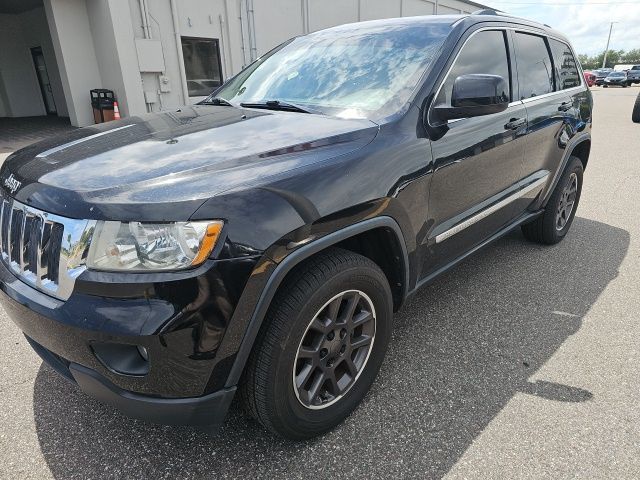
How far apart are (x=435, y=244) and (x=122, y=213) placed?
1.63 metres

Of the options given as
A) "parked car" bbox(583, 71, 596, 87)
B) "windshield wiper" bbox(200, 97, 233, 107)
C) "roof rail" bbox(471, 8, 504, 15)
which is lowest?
"parked car" bbox(583, 71, 596, 87)

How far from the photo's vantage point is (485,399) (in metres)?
2.32

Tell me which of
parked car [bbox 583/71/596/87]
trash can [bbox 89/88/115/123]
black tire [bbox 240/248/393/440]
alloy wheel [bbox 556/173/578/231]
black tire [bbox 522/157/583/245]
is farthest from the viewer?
trash can [bbox 89/88/115/123]

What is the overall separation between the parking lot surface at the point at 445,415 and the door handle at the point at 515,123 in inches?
47.2

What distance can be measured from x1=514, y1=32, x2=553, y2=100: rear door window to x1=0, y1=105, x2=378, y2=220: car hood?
1793mm

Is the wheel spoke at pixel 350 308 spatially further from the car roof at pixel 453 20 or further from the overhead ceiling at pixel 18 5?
the overhead ceiling at pixel 18 5

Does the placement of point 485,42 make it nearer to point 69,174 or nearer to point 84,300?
point 69,174

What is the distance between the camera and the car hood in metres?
1.57

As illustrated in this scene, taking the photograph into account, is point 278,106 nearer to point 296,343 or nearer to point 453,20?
point 453,20

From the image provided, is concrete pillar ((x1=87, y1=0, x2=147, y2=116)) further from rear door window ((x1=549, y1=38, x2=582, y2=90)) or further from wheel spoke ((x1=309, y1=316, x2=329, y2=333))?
wheel spoke ((x1=309, y1=316, x2=329, y2=333))

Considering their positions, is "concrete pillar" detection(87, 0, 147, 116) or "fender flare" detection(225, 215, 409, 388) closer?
"fender flare" detection(225, 215, 409, 388)

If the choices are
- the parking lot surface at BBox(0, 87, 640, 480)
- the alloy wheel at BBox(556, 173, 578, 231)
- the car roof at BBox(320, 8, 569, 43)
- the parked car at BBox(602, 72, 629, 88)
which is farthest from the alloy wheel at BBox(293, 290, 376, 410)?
the parked car at BBox(602, 72, 629, 88)

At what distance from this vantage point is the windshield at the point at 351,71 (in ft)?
7.98

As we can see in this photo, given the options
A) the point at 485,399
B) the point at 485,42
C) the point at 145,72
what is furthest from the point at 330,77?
the point at 145,72
